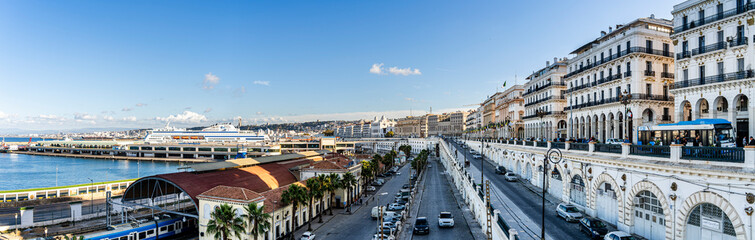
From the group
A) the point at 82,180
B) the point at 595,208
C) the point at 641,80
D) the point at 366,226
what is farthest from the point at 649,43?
the point at 82,180

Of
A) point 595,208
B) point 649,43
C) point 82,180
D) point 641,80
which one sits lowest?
point 82,180

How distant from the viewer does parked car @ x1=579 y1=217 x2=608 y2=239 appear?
82.1 ft

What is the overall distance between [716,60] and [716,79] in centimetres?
162

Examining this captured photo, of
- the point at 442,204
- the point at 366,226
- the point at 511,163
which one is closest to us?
the point at 366,226

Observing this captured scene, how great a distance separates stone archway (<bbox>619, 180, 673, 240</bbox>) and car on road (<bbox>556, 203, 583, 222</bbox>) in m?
3.48

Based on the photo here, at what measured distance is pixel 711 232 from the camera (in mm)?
20062

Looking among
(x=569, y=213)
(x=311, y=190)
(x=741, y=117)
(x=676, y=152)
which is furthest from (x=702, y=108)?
(x=311, y=190)

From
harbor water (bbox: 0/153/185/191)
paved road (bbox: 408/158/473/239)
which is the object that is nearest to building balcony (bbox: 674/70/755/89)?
paved road (bbox: 408/158/473/239)

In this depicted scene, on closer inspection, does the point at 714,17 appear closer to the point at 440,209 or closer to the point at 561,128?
the point at 440,209

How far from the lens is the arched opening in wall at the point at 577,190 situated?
3284cm

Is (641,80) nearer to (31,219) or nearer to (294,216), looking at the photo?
(294,216)

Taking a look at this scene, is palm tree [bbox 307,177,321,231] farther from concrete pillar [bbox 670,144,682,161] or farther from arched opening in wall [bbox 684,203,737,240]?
arched opening in wall [bbox 684,203,737,240]

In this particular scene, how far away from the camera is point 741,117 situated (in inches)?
1236

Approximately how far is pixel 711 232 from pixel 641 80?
96.1ft
